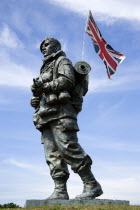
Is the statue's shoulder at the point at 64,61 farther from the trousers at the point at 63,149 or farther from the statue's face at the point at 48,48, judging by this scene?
the trousers at the point at 63,149

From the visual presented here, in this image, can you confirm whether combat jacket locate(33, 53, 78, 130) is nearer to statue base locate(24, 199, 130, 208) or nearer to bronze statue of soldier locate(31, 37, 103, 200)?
bronze statue of soldier locate(31, 37, 103, 200)

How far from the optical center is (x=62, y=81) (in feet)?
28.1

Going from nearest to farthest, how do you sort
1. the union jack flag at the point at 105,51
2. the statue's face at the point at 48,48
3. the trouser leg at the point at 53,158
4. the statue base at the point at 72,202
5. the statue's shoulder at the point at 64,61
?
the statue base at the point at 72,202
the trouser leg at the point at 53,158
the statue's shoulder at the point at 64,61
the statue's face at the point at 48,48
the union jack flag at the point at 105,51

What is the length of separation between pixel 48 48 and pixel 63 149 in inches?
103

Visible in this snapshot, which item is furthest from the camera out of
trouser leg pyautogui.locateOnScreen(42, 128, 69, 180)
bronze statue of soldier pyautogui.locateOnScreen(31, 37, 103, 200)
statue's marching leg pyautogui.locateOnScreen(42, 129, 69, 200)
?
trouser leg pyautogui.locateOnScreen(42, 128, 69, 180)

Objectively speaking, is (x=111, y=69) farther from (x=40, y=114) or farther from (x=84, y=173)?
(x=84, y=173)

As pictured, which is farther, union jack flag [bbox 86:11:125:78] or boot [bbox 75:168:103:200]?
union jack flag [bbox 86:11:125:78]

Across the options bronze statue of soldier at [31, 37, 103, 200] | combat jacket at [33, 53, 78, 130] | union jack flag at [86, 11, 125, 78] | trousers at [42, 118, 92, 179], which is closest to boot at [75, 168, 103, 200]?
bronze statue of soldier at [31, 37, 103, 200]

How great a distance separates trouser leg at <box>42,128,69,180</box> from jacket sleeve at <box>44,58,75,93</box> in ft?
3.59

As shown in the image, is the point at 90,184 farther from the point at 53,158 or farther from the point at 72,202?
the point at 53,158

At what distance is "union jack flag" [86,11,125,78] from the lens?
10.5 meters

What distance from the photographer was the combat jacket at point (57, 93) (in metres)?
8.61

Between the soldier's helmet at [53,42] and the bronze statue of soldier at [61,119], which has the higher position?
the soldier's helmet at [53,42]

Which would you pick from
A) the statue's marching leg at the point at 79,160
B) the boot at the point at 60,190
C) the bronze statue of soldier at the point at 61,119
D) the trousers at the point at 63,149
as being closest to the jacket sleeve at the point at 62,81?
the bronze statue of soldier at the point at 61,119
